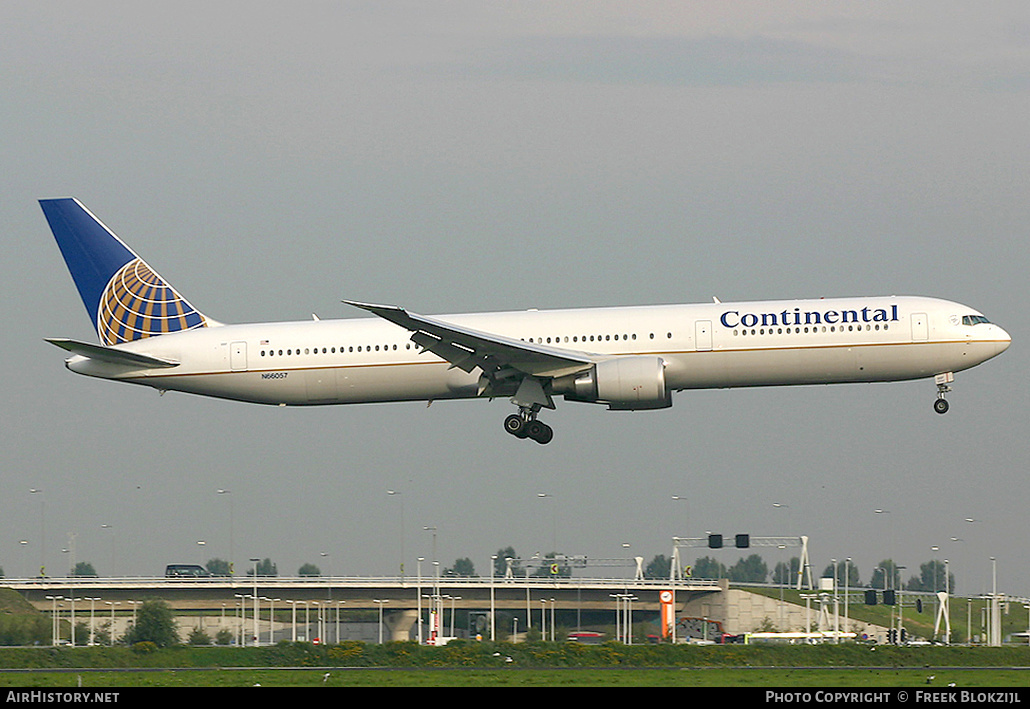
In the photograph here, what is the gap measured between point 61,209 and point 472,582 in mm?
48520

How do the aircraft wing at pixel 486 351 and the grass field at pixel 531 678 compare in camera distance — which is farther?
the aircraft wing at pixel 486 351

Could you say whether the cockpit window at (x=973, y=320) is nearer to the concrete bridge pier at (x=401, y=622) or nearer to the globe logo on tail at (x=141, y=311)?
the globe logo on tail at (x=141, y=311)

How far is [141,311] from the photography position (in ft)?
163

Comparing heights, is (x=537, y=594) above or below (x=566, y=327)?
below

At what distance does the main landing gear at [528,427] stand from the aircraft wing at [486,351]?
2.14 m

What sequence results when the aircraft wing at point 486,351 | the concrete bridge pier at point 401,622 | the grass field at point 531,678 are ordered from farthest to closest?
the concrete bridge pier at point 401,622, the aircraft wing at point 486,351, the grass field at point 531,678

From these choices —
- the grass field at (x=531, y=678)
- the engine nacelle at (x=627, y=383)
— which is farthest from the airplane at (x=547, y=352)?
the grass field at (x=531, y=678)

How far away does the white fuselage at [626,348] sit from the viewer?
43.5 metres

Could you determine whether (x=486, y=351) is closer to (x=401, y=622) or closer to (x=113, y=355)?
(x=113, y=355)

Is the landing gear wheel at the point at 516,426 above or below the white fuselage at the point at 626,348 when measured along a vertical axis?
below

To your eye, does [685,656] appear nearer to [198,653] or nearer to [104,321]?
[198,653]

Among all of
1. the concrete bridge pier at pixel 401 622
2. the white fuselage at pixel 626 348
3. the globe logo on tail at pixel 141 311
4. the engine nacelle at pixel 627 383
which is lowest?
the concrete bridge pier at pixel 401 622

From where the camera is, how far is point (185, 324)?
49344mm
